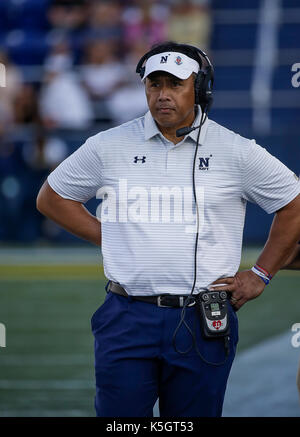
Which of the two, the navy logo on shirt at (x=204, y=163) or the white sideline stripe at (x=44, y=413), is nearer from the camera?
the navy logo on shirt at (x=204, y=163)

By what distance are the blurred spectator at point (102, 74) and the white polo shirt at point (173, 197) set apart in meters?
10.2

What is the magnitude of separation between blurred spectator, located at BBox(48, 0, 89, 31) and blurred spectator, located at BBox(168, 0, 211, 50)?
1.46 metres

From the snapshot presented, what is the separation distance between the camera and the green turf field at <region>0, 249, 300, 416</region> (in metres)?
6.90

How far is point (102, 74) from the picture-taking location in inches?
569

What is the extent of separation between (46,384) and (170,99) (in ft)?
12.4

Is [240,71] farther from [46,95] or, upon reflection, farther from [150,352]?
[150,352]

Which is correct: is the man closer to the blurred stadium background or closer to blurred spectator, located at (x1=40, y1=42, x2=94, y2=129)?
the blurred stadium background

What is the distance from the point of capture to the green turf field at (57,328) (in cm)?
690

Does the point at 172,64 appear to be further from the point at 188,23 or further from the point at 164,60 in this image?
the point at 188,23

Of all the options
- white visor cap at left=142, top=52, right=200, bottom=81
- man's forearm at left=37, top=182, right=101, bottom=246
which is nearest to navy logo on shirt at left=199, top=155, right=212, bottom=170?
white visor cap at left=142, top=52, right=200, bottom=81

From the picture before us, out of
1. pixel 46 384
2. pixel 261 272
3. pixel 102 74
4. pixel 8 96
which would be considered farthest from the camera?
pixel 102 74

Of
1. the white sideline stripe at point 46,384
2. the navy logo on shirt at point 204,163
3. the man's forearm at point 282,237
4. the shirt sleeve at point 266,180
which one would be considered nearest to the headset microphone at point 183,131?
the navy logo on shirt at point 204,163

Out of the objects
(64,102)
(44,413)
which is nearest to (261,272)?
(44,413)

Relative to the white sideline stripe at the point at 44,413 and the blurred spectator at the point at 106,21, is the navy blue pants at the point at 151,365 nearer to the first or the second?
the white sideline stripe at the point at 44,413
